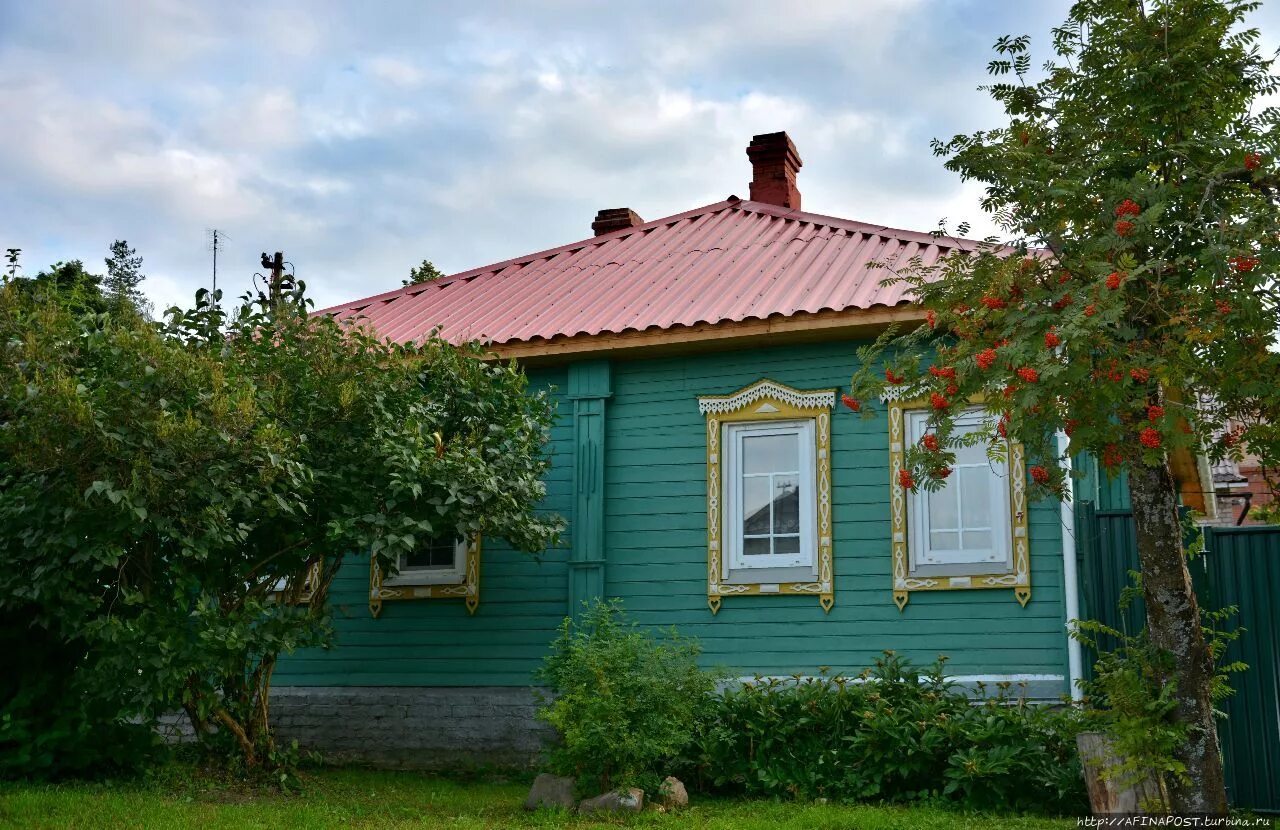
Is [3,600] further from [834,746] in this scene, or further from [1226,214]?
[1226,214]

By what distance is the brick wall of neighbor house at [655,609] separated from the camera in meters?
10.5

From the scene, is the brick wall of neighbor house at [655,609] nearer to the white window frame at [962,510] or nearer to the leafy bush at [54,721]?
the white window frame at [962,510]

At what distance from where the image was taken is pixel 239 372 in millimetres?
9500

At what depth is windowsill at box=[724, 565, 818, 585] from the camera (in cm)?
1104

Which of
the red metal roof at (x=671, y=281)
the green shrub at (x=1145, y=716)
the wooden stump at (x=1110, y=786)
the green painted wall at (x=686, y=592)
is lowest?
the wooden stump at (x=1110, y=786)

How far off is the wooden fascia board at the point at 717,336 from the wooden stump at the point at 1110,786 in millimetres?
3858

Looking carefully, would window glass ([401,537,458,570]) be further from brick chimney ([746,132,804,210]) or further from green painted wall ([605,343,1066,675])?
brick chimney ([746,132,804,210])

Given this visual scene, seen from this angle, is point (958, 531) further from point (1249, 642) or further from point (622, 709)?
point (622, 709)

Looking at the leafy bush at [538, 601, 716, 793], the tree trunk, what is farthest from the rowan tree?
the leafy bush at [538, 601, 716, 793]

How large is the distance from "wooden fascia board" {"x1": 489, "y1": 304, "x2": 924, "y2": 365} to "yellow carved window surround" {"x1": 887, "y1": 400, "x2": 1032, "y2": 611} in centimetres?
79

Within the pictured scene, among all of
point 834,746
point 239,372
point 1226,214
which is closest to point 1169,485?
point 1226,214

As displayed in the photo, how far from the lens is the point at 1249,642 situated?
9117 millimetres

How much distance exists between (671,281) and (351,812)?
6361 millimetres

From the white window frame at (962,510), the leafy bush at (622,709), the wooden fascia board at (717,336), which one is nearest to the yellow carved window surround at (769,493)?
the wooden fascia board at (717,336)
